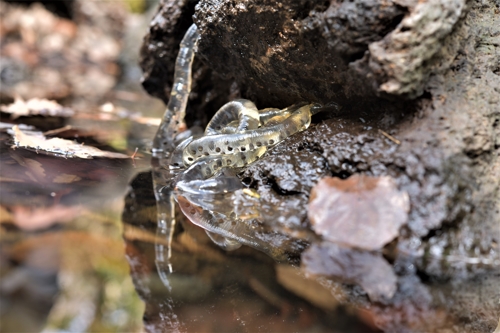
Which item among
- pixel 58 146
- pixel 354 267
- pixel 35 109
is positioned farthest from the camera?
pixel 35 109

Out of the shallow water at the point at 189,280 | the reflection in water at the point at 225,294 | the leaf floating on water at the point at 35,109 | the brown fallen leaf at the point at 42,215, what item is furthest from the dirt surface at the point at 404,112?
the leaf floating on water at the point at 35,109

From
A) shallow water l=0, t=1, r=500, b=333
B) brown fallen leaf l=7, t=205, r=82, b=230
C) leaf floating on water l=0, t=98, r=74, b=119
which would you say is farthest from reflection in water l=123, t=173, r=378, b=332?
leaf floating on water l=0, t=98, r=74, b=119

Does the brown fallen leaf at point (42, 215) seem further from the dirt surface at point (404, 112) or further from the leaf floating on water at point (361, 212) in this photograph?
the leaf floating on water at point (361, 212)

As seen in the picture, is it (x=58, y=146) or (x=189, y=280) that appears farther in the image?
(x=58, y=146)

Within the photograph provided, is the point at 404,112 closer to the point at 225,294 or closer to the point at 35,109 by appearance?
the point at 225,294

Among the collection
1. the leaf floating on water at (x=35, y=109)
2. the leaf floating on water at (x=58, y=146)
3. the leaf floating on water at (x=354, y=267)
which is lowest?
the leaf floating on water at (x=35, y=109)

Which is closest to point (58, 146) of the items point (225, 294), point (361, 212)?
point (225, 294)
